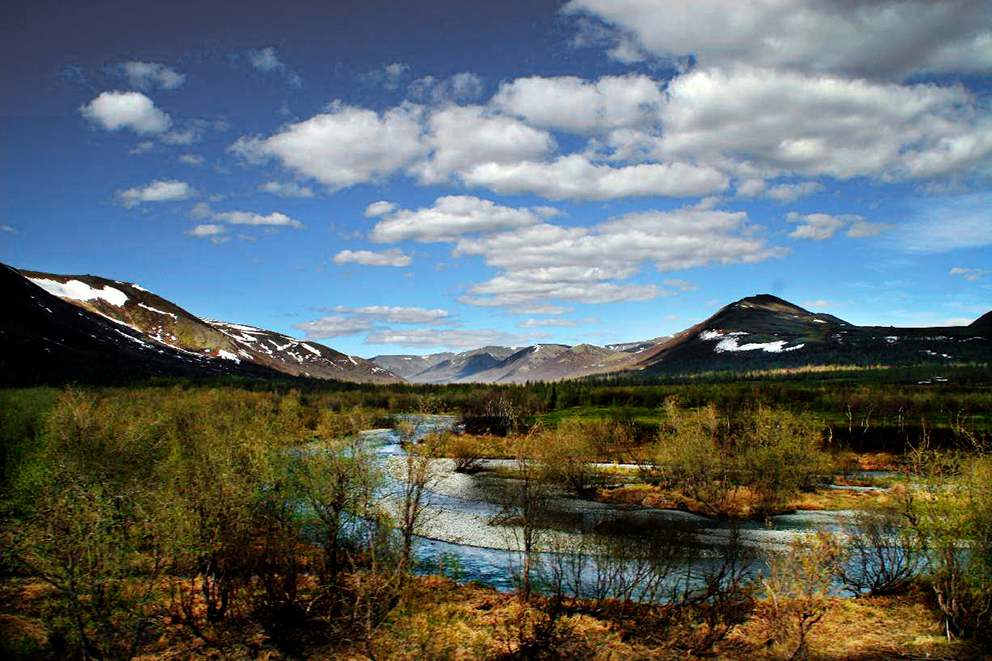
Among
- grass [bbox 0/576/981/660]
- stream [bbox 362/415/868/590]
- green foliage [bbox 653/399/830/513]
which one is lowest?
stream [bbox 362/415/868/590]

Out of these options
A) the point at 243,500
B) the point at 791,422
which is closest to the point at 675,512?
the point at 791,422

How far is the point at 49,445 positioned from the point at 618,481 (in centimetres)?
5946

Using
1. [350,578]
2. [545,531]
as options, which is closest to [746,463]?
[545,531]

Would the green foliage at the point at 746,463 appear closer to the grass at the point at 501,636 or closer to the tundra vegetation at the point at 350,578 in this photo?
the tundra vegetation at the point at 350,578

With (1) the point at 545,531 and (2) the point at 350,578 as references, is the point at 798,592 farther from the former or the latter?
(1) the point at 545,531

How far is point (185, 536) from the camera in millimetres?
27859

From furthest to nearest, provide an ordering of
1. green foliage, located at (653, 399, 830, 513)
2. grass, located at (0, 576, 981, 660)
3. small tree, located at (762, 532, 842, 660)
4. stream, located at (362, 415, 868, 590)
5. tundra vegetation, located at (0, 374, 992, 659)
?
green foliage, located at (653, 399, 830, 513) < stream, located at (362, 415, 868, 590) < grass, located at (0, 576, 981, 660) < tundra vegetation, located at (0, 374, 992, 659) < small tree, located at (762, 532, 842, 660)

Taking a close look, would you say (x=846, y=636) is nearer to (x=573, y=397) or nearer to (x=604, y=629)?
(x=604, y=629)

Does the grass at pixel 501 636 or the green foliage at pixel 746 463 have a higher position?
the green foliage at pixel 746 463

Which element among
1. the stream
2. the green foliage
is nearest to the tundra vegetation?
the stream

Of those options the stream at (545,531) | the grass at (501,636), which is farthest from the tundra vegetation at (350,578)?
the stream at (545,531)

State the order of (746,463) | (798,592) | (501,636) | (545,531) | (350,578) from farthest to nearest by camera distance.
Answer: (746,463), (545,531), (350,578), (501,636), (798,592)

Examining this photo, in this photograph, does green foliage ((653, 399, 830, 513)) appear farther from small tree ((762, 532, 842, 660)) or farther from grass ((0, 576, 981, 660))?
small tree ((762, 532, 842, 660))

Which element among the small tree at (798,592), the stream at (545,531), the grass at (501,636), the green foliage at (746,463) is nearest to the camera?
the small tree at (798,592)
